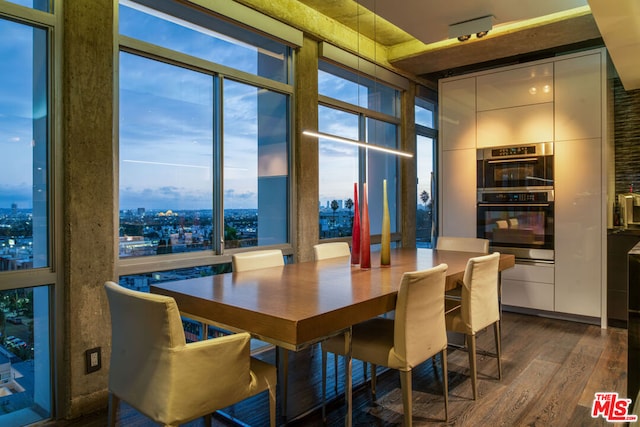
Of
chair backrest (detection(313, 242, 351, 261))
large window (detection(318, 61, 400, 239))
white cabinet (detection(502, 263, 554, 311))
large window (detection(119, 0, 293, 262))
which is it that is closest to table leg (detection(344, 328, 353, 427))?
chair backrest (detection(313, 242, 351, 261))

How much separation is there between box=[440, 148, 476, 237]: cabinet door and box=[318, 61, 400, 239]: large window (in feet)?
2.23

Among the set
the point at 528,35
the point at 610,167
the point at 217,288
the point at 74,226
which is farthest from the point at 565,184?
the point at 74,226

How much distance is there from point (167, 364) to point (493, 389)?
7.09 ft

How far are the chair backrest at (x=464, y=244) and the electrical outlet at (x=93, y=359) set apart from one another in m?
2.92

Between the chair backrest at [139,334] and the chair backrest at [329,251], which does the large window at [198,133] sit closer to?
the chair backrest at [329,251]

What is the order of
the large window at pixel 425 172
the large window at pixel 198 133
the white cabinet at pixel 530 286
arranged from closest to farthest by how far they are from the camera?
the large window at pixel 198 133 → the white cabinet at pixel 530 286 → the large window at pixel 425 172

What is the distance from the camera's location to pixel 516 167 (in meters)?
4.55

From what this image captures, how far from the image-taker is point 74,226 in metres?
2.44

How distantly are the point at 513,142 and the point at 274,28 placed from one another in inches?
109

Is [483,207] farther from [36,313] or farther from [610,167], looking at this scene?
[36,313]

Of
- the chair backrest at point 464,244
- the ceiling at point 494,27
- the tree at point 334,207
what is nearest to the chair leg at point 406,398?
the chair backrest at point 464,244

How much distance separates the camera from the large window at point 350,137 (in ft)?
14.5

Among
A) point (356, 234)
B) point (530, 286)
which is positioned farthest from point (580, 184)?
point (356, 234)

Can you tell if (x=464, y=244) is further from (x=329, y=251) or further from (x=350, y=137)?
(x=350, y=137)
